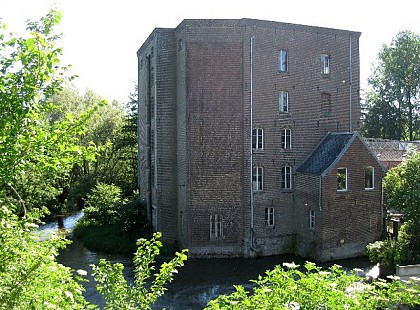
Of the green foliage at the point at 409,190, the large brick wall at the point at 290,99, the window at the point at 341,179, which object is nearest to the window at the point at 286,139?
the large brick wall at the point at 290,99

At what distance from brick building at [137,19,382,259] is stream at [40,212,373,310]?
95 cm

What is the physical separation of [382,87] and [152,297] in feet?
162

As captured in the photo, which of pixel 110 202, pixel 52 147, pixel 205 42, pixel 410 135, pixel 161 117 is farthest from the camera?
pixel 410 135

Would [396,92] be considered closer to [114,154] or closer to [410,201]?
[114,154]

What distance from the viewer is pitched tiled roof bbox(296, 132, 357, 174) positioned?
81.8 ft

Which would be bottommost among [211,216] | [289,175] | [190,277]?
[190,277]

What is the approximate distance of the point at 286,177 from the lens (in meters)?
26.8

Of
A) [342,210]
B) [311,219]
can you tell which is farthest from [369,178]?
[311,219]

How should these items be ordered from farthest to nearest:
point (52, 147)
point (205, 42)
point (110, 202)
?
point (110, 202) → point (205, 42) → point (52, 147)

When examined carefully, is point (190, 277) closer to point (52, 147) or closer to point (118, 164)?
point (52, 147)

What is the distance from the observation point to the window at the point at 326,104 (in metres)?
28.0

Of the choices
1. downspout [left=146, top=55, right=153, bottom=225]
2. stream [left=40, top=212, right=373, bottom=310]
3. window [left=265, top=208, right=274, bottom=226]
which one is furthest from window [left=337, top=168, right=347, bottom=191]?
downspout [left=146, top=55, right=153, bottom=225]

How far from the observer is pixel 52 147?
6.98m

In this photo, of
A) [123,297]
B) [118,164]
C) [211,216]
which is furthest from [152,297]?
[118,164]
